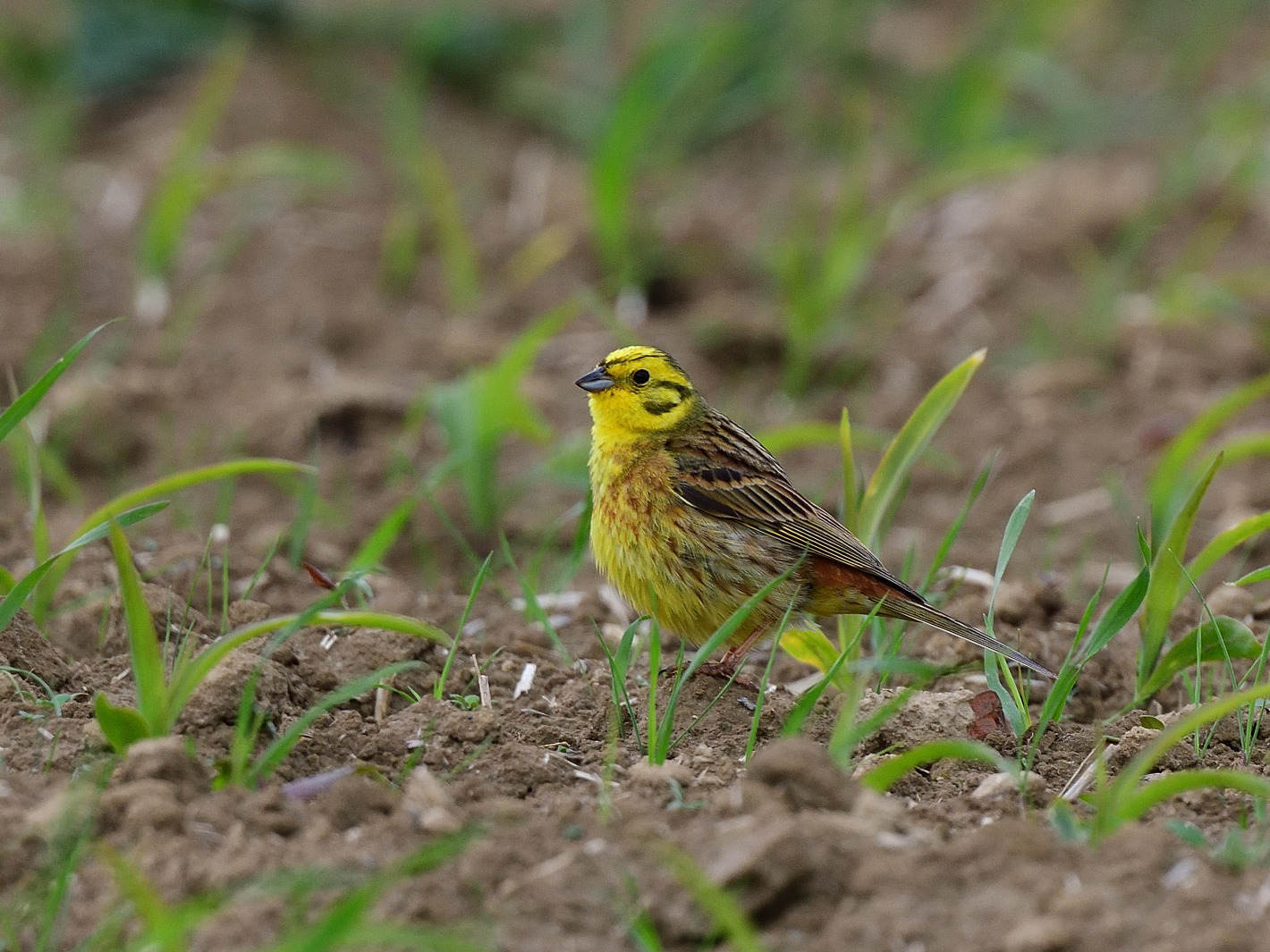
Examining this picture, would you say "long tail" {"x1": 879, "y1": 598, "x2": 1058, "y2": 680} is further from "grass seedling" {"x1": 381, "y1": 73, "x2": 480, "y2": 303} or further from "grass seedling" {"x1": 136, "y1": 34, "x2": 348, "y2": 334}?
"grass seedling" {"x1": 136, "y1": 34, "x2": 348, "y2": 334}

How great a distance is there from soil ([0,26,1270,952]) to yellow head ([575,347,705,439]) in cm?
63

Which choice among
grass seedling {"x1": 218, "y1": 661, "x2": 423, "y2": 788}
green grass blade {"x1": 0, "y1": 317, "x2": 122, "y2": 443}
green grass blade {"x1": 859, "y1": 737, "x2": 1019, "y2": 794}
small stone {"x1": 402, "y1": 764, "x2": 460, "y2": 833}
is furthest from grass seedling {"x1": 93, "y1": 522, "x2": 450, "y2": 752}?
green grass blade {"x1": 859, "y1": 737, "x2": 1019, "y2": 794}

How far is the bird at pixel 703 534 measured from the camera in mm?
4449

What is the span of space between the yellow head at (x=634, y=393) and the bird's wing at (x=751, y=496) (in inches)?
4.0

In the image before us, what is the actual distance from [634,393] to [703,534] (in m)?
0.57

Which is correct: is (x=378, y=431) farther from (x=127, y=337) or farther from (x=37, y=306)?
(x=37, y=306)

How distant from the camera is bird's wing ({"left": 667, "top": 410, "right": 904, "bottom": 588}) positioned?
14.8ft

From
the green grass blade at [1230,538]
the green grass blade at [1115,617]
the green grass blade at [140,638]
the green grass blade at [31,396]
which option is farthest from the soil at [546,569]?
the green grass blade at [31,396]

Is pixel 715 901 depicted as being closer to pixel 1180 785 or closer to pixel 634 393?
pixel 1180 785

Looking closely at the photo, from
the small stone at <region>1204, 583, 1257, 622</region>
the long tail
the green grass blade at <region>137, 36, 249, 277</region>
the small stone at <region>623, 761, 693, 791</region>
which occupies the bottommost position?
the small stone at <region>1204, 583, 1257, 622</region>

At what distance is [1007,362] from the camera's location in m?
7.51

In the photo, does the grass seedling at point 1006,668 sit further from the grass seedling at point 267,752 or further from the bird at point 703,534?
the grass seedling at point 267,752

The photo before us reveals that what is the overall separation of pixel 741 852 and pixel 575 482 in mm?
2700

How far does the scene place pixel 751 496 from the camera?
4699 mm
